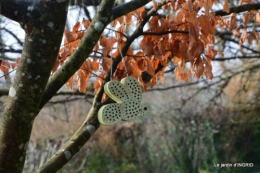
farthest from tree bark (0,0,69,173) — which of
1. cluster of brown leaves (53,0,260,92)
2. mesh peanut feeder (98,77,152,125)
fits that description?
cluster of brown leaves (53,0,260,92)

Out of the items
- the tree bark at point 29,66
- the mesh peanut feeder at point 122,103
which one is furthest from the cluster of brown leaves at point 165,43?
the tree bark at point 29,66

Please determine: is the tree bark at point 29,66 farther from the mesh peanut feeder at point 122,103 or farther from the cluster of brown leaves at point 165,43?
the cluster of brown leaves at point 165,43

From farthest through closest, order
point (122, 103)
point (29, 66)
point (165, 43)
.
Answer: point (165, 43) < point (122, 103) < point (29, 66)

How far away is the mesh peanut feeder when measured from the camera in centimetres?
135

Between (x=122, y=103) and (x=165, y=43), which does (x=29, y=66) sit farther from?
(x=165, y=43)

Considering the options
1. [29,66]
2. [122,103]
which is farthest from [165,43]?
[29,66]

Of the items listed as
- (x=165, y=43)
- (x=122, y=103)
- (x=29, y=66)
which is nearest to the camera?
(x=29, y=66)

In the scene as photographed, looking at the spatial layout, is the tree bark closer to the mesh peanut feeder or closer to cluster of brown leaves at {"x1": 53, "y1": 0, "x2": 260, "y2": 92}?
the mesh peanut feeder

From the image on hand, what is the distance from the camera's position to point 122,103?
141 cm

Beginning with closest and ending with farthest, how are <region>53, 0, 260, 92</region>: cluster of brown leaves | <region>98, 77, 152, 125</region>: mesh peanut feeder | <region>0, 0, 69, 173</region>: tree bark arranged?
<region>0, 0, 69, 173</region>: tree bark
<region>98, 77, 152, 125</region>: mesh peanut feeder
<region>53, 0, 260, 92</region>: cluster of brown leaves

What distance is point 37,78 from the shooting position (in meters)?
1.14

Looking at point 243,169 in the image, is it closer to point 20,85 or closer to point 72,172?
point 72,172

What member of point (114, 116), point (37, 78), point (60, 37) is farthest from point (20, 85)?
point (114, 116)

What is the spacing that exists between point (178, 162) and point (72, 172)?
213 centimetres
